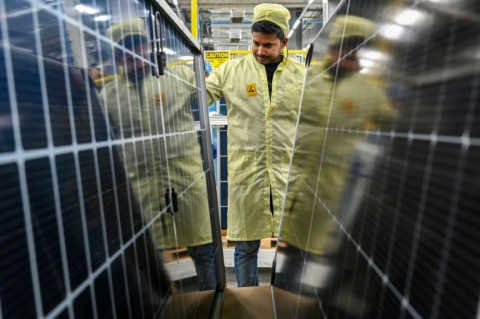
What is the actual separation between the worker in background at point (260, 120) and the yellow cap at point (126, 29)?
1.75 metres

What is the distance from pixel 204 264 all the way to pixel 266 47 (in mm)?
1597

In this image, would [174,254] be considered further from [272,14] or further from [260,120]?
[272,14]

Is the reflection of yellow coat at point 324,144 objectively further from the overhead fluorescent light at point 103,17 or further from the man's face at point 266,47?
the man's face at point 266,47

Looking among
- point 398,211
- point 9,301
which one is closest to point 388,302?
point 398,211

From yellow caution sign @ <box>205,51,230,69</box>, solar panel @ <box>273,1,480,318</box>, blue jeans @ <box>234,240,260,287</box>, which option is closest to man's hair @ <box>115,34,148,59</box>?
solar panel @ <box>273,1,480,318</box>

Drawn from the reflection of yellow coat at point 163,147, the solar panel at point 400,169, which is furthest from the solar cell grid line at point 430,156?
the reflection of yellow coat at point 163,147

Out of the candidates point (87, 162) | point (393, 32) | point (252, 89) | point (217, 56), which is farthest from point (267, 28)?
point (217, 56)

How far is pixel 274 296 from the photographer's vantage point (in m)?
2.16

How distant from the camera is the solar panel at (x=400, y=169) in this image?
1.52 ft

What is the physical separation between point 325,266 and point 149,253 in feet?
1.61

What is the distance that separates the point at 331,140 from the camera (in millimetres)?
1188

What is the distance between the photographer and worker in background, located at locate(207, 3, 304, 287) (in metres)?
2.85

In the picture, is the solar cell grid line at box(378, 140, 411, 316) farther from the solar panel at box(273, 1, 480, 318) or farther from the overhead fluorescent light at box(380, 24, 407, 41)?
the overhead fluorescent light at box(380, 24, 407, 41)

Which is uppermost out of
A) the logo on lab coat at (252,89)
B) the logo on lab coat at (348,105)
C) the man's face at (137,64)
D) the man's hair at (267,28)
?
the man's hair at (267,28)
